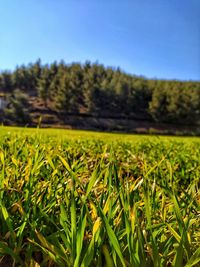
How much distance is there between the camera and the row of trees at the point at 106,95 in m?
131

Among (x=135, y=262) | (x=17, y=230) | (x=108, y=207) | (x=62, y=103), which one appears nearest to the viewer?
(x=135, y=262)

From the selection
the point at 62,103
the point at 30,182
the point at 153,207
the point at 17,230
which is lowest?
the point at 17,230

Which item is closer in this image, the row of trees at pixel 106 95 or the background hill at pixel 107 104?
the background hill at pixel 107 104

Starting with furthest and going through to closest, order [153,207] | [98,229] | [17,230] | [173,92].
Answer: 1. [173,92]
2. [153,207]
3. [17,230]
4. [98,229]

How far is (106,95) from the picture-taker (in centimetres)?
13738

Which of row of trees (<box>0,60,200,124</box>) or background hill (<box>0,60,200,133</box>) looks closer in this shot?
background hill (<box>0,60,200,133</box>)

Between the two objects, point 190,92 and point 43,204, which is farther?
point 190,92

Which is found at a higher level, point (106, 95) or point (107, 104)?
point (106, 95)

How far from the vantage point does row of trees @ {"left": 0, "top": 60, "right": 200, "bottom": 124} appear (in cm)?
13062

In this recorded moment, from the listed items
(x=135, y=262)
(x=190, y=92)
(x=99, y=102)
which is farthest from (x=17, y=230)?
(x=190, y=92)

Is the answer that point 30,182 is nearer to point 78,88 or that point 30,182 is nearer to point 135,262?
point 135,262

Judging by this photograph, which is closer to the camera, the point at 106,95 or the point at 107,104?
the point at 106,95

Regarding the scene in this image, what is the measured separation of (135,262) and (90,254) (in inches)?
8.7

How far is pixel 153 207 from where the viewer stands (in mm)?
2100
